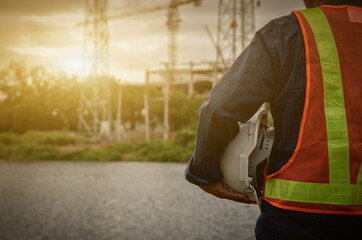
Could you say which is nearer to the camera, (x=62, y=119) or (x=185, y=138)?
(x=185, y=138)

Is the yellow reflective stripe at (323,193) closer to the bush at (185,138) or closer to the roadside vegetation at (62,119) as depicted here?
the roadside vegetation at (62,119)

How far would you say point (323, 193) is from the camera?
149 cm

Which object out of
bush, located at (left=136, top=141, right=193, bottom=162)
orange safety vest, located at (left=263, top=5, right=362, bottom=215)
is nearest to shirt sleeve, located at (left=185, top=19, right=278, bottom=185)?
orange safety vest, located at (left=263, top=5, right=362, bottom=215)

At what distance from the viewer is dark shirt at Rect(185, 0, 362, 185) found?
1.54 m

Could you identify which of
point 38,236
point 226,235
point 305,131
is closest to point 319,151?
point 305,131

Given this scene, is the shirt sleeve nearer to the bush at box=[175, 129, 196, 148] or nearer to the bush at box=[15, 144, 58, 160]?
the bush at box=[175, 129, 196, 148]

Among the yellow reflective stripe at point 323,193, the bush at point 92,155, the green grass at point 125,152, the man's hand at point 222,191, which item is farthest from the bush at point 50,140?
the yellow reflective stripe at point 323,193

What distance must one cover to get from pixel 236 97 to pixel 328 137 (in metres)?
0.33

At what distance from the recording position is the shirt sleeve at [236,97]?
1577 millimetres

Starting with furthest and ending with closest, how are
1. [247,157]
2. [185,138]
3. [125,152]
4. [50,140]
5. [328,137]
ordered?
[50,140] → [125,152] → [185,138] → [247,157] → [328,137]

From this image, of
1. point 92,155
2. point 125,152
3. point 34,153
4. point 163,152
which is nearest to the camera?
point 163,152

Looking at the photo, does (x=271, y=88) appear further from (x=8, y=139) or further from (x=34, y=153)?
(x=8, y=139)

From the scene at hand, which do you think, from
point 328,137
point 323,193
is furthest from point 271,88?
point 323,193

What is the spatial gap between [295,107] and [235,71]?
9.7 inches
